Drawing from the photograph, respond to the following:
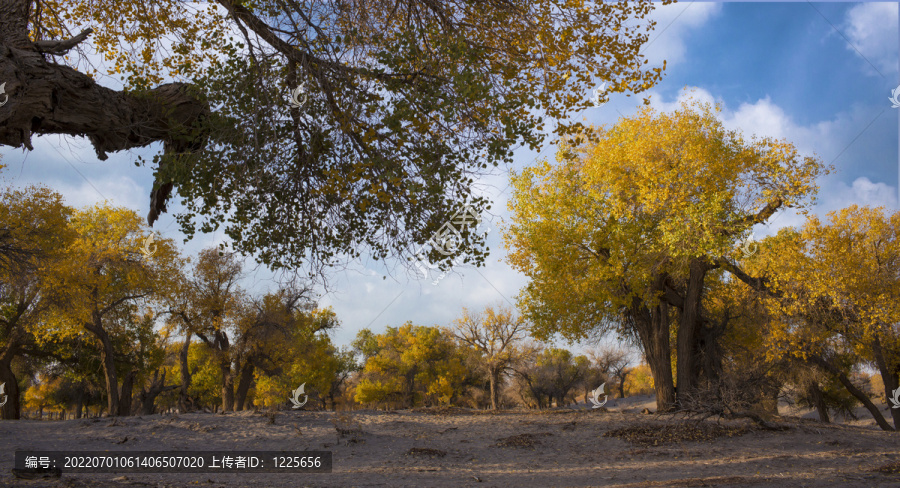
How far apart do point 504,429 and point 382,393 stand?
26496 mm

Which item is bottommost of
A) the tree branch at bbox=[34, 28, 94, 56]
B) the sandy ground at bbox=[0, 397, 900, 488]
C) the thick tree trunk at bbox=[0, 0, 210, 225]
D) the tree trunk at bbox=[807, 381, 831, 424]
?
the tree trunk at bbox=[807, 381, 831, 424]

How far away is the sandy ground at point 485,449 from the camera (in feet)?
22.4

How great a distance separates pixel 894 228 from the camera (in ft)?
51.0

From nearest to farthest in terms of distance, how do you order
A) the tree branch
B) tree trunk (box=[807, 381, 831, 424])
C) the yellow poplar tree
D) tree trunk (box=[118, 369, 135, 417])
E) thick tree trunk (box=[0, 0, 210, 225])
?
thick tree trunk (box=[0, 0, 210, 225]) → the tree branch → the yellow poplar tree → tree trunk (box=[807, 381, 831, 424]) → tree trunk (box=[118, 369, 135, 417])

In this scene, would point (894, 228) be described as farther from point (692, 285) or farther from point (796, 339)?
point (692, 285)

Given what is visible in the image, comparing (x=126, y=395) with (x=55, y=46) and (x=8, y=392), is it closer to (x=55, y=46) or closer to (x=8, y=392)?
(x=8, y=392)

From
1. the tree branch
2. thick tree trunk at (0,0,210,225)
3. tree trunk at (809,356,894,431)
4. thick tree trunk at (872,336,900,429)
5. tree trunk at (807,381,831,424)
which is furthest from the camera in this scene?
tree trunk at (807,381,831,424)

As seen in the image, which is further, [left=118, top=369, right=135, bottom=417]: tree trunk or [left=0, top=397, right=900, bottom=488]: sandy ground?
[left=118, top=369, right=135, bottom=417]: tree trunk

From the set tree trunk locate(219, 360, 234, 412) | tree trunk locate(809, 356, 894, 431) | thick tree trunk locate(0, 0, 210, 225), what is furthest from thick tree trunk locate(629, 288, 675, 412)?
tree trunk locate(219, 360, 234, 412)

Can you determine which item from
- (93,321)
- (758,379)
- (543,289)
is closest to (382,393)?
(93,321)

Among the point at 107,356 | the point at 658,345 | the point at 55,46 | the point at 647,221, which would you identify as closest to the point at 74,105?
the point at 55,46

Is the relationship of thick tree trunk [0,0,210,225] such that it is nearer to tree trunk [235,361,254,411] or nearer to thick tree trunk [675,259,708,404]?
thick tree trunk [675,259,708,404]

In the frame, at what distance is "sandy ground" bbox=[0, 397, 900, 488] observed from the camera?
22.4 feet

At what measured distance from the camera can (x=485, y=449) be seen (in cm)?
984
